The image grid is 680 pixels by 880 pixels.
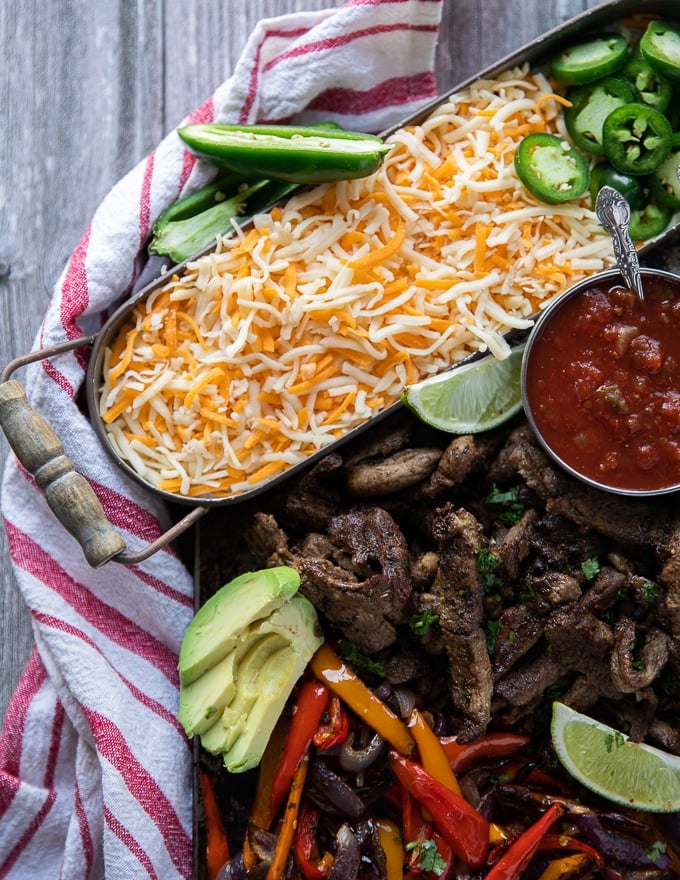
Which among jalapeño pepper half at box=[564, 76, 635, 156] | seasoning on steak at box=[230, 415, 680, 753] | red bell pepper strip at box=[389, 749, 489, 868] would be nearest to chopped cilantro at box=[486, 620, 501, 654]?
seasoning on steak at box=[230, 415, 680, 753]

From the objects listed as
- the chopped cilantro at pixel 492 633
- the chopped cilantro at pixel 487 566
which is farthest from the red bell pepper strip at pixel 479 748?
the chopped cilantro at pixel 487 566

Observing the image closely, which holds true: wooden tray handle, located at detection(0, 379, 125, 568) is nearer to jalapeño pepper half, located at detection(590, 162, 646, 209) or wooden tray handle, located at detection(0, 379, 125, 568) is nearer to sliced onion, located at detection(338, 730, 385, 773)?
sliced onion, located at detection(338, 730, 385, 773)

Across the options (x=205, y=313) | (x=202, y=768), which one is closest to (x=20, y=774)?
(x=202, y=768)

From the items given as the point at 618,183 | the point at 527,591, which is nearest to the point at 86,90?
the point at 618,183

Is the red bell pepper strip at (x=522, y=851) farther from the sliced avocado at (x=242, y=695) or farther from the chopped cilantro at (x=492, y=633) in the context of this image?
the sliced avocado at (x=242, y=695)

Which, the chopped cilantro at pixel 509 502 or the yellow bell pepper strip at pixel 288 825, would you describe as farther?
the chopped cilantro at pixel 509 502

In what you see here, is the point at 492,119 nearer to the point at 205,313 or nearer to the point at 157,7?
the point at 205,313
